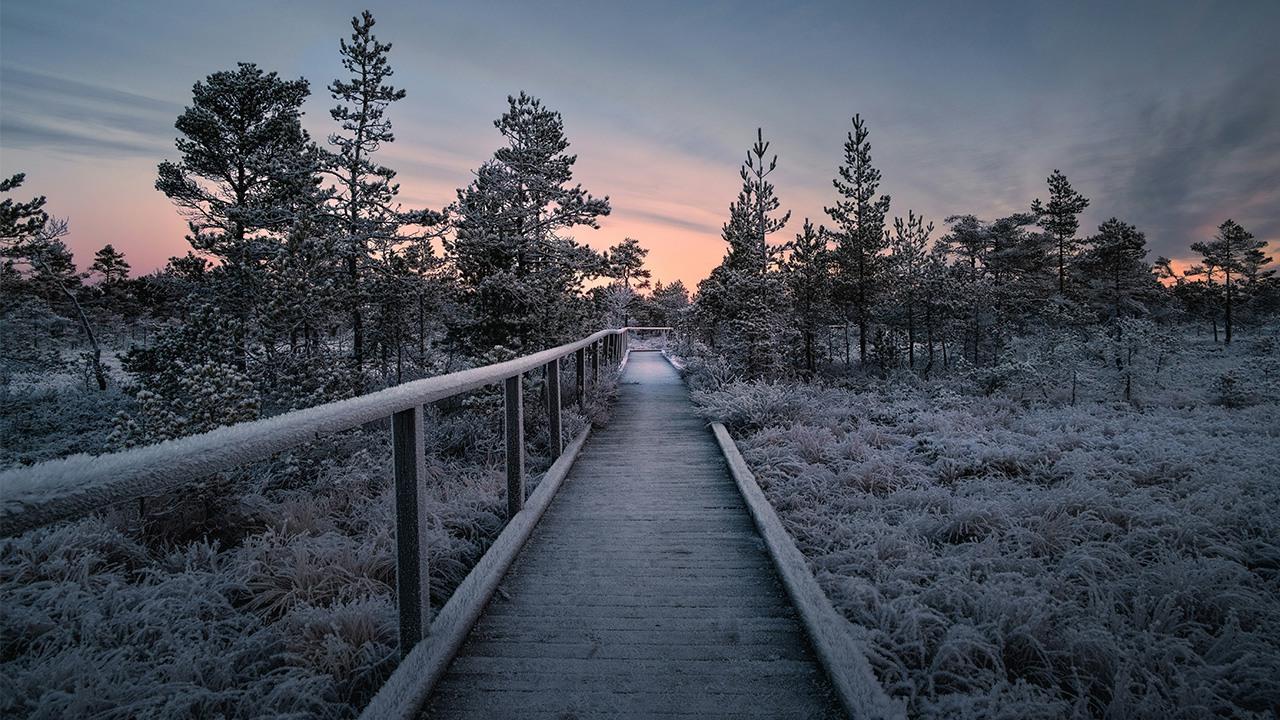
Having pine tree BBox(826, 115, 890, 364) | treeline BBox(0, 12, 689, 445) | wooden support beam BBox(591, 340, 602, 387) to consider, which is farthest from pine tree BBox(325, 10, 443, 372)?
pine tree BBox(826, 115, 890, 364)

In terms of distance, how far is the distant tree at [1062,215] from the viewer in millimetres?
30969

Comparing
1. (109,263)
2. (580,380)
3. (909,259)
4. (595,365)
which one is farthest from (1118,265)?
(109,263)

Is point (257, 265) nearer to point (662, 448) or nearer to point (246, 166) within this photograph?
point (246, 166)

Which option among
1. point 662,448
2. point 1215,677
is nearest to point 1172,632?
point 1215,677

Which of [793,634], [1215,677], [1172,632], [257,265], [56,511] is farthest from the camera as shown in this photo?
[257,265]

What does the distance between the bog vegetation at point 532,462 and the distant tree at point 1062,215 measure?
13270mm

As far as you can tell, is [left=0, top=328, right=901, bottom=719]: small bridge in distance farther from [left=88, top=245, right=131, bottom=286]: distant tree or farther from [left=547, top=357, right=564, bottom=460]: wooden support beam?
[left=88, top=245, right=131, bottom=286]: distant tree

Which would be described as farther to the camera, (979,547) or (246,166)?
(246,166)

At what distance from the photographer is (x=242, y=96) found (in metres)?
17.0

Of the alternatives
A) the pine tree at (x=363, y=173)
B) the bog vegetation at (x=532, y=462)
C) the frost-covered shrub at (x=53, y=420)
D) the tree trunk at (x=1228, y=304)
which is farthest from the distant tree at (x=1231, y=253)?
the frost-covered shrub at (x=53, y=420)

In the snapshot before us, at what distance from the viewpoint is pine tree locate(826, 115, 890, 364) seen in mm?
21453

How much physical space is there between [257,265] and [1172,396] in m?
26.1

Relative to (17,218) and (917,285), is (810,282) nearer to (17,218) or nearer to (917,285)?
(917,285)

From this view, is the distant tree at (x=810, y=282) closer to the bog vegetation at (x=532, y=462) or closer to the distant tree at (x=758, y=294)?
the bog vegetation at (x=532, y=462)
